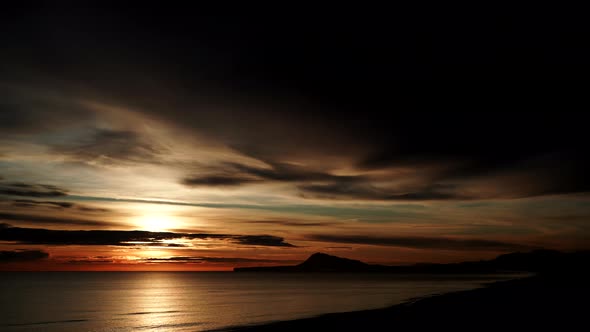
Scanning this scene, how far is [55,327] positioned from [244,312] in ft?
67.3

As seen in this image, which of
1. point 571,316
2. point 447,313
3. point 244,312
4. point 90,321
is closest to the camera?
point 571,316

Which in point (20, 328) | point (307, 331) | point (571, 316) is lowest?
point (20, 328)

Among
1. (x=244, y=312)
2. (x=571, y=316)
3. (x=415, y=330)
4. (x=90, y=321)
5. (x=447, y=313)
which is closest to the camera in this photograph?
(x=415, y=330)

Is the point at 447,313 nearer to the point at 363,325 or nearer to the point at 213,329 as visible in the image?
the point at 363,325

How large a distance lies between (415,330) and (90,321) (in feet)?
122

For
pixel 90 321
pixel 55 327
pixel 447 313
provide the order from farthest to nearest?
pixel 90 321 → pixel 55 327 → pixel 447 313

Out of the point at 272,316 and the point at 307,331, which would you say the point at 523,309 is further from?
the point at 272,316

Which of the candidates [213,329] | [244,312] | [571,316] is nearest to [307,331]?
[213,329]

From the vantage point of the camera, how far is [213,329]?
133 ft

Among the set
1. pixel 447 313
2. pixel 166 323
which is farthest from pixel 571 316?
pixel 166 323

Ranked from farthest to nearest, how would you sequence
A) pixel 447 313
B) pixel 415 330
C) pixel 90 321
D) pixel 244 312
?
pixel 244 312
pixel 90 321
pixel 447 313
pixel 415 330

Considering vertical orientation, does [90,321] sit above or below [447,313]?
below

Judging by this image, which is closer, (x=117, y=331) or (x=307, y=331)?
(x=307, y=331)

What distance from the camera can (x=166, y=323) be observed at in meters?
46.6
